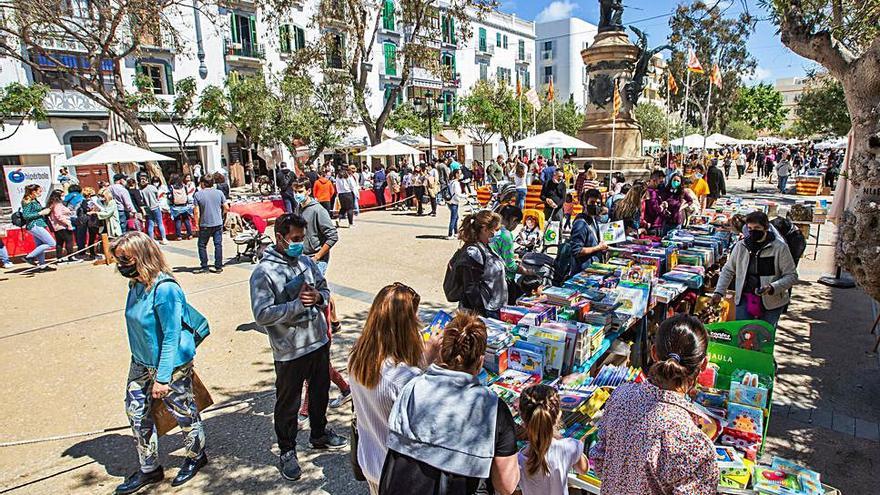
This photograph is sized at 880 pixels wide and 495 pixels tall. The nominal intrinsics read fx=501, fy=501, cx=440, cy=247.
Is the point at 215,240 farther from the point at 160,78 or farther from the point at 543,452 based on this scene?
the point at 160,78

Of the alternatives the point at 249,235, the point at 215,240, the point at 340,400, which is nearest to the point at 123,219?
the point at 249,235

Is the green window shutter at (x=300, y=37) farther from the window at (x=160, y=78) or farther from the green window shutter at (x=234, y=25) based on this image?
the window at (x=160, y=78)

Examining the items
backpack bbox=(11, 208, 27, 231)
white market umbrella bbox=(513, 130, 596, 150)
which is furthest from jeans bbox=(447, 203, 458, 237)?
backpack bbox=(11, 208, 27, 231)

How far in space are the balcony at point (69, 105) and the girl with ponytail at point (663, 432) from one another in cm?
3078

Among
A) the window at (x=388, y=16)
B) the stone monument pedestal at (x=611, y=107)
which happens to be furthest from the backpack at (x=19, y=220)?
the window at (x=388, y=16)

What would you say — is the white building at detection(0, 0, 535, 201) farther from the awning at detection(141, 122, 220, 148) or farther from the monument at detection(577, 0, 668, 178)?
the monument at detection(577, 0, 668, 178)

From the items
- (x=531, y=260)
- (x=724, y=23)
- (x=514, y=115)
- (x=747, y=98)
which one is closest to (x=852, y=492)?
(x=531, y=260)

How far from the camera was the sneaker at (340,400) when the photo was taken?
4.71 metres

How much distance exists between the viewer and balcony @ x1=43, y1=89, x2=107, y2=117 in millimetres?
24891

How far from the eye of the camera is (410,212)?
17891mm

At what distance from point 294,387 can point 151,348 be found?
98cm

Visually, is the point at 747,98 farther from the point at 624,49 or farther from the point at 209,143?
the point at 209,143

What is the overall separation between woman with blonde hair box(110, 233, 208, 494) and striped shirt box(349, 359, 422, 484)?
1684mm

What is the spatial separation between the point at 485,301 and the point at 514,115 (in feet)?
118
